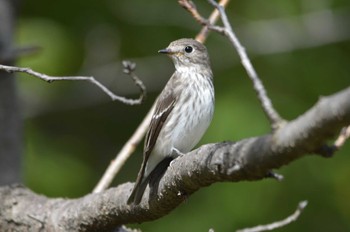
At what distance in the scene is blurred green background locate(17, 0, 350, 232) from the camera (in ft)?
17.1

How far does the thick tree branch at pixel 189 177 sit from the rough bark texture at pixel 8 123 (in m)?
0.31

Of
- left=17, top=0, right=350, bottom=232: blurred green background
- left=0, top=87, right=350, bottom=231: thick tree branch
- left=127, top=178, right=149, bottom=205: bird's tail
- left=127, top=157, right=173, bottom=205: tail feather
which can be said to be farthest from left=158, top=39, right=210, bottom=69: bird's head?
left=127, top=178, right=149, bottom=205: bird's tail

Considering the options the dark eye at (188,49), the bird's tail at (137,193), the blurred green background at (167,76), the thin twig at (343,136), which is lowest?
the blurred green background at (167,76)

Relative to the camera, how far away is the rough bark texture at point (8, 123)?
177 inches

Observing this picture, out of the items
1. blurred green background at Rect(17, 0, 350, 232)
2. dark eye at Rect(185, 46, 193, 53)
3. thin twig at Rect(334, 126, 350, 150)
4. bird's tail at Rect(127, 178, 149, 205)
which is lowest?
blurred green background at Rect(17, 0, 350, 232)

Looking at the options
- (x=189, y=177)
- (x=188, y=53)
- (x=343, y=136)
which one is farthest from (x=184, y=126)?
(x=343, y=136)

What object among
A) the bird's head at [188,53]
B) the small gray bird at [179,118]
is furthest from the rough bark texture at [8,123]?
the bird's head at [188,53]

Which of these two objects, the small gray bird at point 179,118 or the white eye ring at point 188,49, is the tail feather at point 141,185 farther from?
the white eye ring at point 188,49

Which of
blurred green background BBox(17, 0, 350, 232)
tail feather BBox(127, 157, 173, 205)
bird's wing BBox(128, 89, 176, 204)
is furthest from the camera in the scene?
blurred green background BBox(17, 0, 350, 232)

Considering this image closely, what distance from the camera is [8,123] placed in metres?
4.61

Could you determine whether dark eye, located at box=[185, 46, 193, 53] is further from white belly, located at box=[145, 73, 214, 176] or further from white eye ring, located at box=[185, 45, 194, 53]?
white belly, located at box=[145, 73, 214, 176]

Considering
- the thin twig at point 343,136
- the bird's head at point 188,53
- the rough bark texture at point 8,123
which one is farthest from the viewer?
the bird's head at point 188,53

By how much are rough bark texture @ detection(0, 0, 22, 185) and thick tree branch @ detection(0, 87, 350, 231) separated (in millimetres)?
312

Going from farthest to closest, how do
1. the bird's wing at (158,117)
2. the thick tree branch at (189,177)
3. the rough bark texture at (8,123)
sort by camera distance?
the rough bark texture at (8,123)
the bird's wing at (158,117)
the thick tree branch at (189,177)
